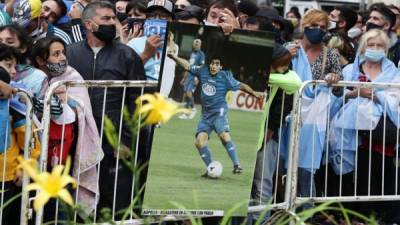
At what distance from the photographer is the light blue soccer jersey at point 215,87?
6105 millimetres

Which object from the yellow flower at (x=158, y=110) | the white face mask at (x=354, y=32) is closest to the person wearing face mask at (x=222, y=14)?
the white face mask at (x=354, y=32)

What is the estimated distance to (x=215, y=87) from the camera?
6.16 metres

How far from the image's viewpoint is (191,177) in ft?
20.4

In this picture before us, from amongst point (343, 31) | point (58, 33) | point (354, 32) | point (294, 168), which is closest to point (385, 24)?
point (343, 31)

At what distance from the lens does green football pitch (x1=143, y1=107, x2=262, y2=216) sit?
6.07 m

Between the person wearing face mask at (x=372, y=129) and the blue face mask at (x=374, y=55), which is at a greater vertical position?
the blue face mask at (x=374, y=55)

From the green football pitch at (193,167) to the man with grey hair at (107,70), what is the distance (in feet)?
1.67

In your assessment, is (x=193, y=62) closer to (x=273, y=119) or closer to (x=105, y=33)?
(x=105, y=33)

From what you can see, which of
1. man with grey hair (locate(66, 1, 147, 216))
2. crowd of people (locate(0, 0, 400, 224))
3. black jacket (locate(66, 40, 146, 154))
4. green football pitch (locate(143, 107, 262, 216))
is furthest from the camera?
black jacket (locate(66, 40, 146, 154))

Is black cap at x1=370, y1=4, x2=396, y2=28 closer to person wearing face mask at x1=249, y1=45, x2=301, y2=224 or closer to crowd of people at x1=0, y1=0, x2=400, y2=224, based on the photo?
crowd of people at x1=0, y1=0, x2=400, y2=224

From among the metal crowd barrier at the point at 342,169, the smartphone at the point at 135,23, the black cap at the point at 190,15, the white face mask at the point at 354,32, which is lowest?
the metal crowd barrier at the point at 342,169

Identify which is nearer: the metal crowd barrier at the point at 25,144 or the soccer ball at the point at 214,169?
the metal crowd barrier at the point at 25,144

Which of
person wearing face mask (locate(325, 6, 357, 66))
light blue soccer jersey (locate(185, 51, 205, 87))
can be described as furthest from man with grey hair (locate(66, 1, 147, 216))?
person wearing face mask (locate(325, 6, 357, 66))

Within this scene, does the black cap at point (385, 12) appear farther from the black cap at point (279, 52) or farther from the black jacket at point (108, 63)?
the black jacket at point (108, 63)
